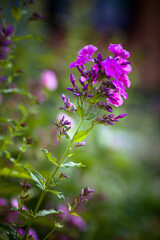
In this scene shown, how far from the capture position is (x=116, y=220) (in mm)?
1641

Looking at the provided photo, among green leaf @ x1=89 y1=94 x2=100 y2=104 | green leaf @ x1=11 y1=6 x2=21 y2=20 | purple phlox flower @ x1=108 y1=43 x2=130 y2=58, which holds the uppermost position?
green leaf @ x1=11 y1=6 x2=21 y2=20

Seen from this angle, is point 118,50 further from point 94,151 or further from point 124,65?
point 94,151

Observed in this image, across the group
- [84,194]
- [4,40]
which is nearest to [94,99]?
[84,194]

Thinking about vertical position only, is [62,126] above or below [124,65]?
below

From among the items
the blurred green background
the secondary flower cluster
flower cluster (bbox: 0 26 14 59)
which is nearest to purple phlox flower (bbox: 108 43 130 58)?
the secondary flower cluster

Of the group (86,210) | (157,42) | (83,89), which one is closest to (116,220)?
(86,210)

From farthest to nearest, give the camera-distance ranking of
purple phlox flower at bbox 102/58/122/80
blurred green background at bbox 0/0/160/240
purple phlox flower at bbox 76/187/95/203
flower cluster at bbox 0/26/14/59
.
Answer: blurred green background at bbox 0/0/160/240
flower cluster at bbox 0/26/14/59
purple phlox flower at bbox 76/187/95/203
purple phlox flower at bbox 102/58/122/80

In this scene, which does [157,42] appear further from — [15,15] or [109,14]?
[15,15]

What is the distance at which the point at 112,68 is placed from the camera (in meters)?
0.66

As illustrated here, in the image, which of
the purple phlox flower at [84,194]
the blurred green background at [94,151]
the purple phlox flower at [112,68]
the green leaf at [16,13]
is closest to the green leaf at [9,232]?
the purple phlox flower at [84,194]

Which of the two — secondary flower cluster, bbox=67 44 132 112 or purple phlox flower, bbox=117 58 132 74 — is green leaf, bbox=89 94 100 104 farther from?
purple phlox flower, bbox=117 58 132 74

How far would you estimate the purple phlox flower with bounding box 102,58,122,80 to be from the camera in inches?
25.6

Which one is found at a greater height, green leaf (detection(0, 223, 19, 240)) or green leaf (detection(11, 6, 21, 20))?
green leaf (detection(11, 6, 21, 20))

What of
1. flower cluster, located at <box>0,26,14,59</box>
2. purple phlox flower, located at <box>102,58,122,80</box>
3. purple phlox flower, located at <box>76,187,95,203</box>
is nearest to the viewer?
purple phlox flower, located at <box>102,58,122,80</box>
